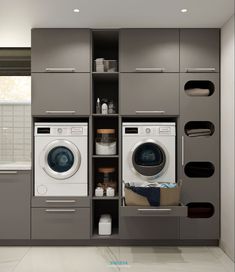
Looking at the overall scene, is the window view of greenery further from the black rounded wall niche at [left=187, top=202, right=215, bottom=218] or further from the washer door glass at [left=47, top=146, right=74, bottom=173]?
the black rounded wall niche at [left=187, top=202, right=215, bottom=218]

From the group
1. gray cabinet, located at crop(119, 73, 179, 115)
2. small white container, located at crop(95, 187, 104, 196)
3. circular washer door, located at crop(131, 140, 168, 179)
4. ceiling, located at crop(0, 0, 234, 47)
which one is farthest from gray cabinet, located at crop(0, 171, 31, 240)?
ceiling, located at crop(0, 0, 234, 47)

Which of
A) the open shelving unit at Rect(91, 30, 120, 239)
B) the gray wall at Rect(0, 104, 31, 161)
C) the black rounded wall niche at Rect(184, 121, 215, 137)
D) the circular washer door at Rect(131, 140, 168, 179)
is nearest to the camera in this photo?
the circular washer door at Rect(131, 140, 168, 179)

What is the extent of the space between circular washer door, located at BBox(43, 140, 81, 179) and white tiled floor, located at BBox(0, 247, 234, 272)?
808 mm

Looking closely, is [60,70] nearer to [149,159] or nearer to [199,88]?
[149,159]

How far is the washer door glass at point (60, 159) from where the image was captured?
3.76 meters

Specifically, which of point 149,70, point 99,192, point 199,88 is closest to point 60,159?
A: point 99,192

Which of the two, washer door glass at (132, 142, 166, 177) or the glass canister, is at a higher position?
the glass canister

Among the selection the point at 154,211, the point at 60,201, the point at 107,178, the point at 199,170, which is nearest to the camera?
the point at 154,211

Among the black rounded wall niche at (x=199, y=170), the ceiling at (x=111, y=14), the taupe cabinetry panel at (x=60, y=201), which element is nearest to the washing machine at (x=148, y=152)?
the black rounded wall niche at (x=199, y=170)

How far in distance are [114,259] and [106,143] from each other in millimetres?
1220

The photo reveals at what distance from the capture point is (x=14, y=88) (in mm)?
4594

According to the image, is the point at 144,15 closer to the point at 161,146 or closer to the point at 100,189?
the point at 161,146

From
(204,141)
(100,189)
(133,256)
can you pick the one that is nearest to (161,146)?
(204,141)

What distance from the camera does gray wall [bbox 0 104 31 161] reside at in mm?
4559
